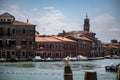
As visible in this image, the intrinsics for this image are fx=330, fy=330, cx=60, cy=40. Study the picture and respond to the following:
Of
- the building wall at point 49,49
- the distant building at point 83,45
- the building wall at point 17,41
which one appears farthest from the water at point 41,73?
the distant building at point 83,45

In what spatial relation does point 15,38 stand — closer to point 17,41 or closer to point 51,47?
point 17,41

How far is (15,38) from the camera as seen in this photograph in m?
21.8

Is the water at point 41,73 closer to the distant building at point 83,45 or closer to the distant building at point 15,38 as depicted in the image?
the distant building at point 15,38

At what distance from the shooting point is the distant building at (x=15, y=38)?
2147 centimetres

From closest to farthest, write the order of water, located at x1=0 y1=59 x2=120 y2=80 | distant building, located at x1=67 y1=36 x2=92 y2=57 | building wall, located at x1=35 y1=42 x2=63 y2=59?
water, located at x1=0 y1=59 x2=120 y2=80, building wall, located at x1=35 y1=42 x2=63 y2=59, distant building, located at x1=67 y1=36 x2=92 y2=57

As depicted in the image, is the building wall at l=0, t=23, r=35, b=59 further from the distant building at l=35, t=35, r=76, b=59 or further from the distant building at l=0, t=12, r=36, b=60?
the distant building at l=35, t=35, r=76, b=59

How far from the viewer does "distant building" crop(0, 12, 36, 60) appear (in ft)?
70.4

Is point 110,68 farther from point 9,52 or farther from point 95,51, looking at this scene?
point 95,51

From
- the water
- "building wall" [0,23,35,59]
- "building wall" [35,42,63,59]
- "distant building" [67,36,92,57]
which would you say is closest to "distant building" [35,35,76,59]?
"building wall" [35,42,63,59]

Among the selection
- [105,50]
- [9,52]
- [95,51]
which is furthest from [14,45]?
[105,50]

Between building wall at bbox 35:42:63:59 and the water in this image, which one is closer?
the water

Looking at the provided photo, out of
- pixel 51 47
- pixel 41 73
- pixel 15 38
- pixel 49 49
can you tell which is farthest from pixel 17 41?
pixel 41 73

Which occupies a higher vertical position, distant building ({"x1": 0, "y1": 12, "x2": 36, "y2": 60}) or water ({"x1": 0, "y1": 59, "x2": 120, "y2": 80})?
distant building ({"x1": 0, "y1": 12, "x2": 36, "y2": 60})

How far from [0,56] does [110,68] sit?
376 inches
